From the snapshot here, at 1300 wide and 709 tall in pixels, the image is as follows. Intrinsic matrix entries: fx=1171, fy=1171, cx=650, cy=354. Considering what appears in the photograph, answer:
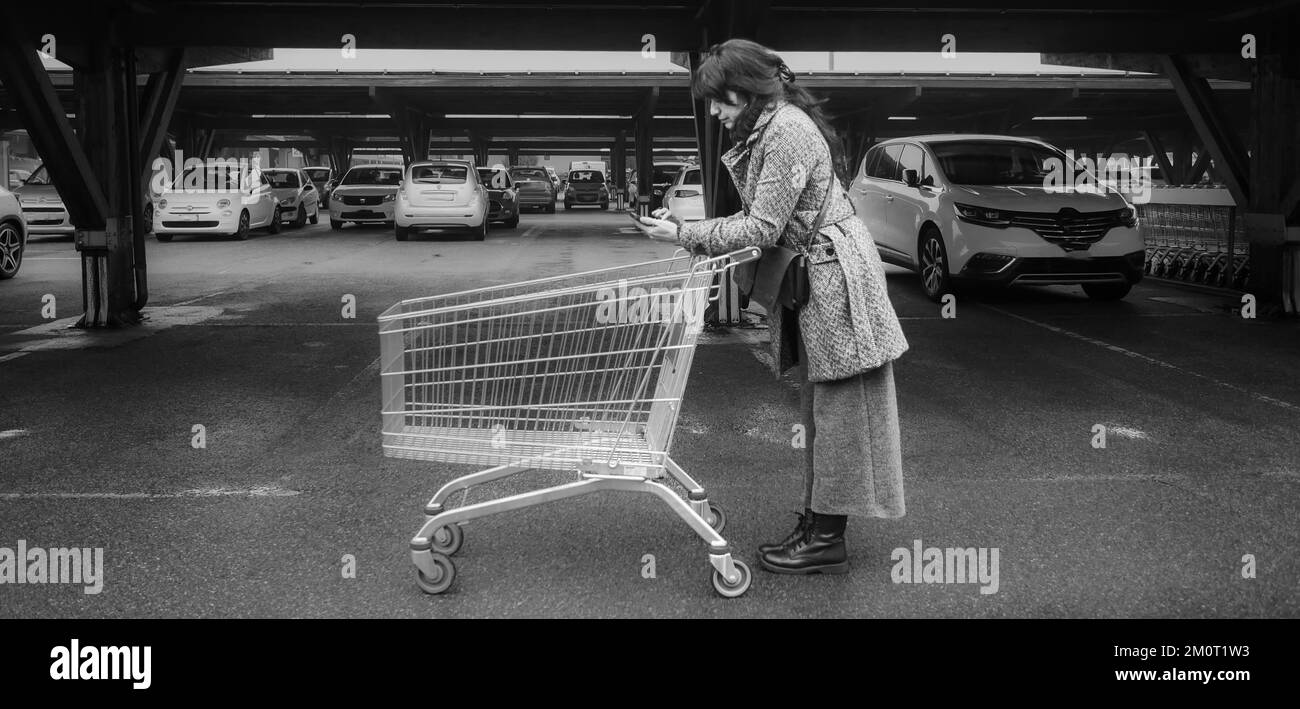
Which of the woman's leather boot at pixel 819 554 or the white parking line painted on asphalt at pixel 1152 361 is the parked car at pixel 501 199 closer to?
the white parking line painted on asphalt at pixel 1152 361

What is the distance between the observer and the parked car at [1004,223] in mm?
11586

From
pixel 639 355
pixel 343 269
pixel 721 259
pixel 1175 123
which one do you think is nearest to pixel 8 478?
pixel 639 355

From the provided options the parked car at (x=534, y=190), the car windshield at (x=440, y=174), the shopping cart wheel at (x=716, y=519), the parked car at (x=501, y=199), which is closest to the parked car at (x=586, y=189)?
the parked car at (x=534, y=190)

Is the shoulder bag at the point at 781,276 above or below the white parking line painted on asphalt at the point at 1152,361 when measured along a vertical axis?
above

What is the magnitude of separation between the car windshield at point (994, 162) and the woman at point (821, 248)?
9071 mm

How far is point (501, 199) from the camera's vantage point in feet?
93.9

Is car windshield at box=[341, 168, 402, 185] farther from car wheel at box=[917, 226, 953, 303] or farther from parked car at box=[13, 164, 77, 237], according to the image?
car wheel at box=[917, 226, 953, 303]

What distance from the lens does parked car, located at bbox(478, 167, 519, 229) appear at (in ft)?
93.7

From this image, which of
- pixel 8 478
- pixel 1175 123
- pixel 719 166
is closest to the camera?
pixel 8 478

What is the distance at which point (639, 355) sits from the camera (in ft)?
13.1

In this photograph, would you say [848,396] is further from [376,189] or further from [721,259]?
[376,189]

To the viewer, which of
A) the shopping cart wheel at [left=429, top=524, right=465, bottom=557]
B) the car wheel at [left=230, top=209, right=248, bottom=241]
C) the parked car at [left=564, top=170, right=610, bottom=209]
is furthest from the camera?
the parked car at [left=564, top=170, right=610, bottom=209]

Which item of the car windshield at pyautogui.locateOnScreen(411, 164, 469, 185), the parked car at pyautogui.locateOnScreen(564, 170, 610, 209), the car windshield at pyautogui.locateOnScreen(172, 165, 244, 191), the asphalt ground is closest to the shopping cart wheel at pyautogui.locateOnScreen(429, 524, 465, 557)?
the asphalt ground

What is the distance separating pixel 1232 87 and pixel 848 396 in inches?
1248
